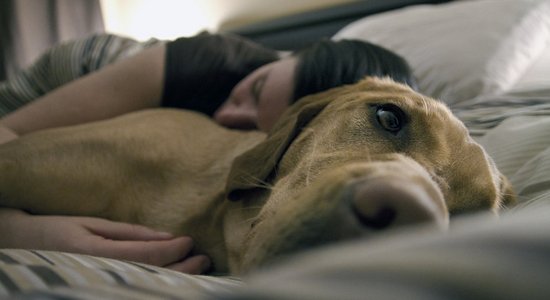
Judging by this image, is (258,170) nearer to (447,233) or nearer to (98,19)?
A: (447,233)

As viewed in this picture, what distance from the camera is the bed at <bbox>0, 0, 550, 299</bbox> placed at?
0.98ft

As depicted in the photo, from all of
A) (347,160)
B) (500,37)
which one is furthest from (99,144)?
(500,37)

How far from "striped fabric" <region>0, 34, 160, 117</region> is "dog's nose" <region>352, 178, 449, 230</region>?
2.24 m

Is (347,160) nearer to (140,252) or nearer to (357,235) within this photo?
(357,235)

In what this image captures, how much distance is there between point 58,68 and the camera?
2.46m

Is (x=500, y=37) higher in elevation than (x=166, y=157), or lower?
higher

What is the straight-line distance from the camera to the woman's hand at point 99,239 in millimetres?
1103

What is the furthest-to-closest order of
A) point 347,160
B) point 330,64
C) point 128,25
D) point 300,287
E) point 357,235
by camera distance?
point 128,25
point 330,64
point 347,160
point 357,235
point 300,287

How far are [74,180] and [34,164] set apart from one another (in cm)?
11

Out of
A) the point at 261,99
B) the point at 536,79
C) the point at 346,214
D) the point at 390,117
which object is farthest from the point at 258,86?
the point at 346,214

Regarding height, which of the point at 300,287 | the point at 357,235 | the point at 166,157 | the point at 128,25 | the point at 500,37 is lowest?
the point at 128,25

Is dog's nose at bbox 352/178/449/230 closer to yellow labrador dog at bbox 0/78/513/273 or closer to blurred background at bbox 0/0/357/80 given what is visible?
yellow labrador dog at bbox 0/78/513/273

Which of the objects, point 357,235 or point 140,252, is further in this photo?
point 140,252

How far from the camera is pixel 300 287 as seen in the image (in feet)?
1.02
